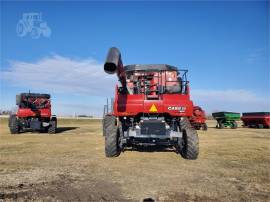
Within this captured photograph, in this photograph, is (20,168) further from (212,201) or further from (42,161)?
(212,201)

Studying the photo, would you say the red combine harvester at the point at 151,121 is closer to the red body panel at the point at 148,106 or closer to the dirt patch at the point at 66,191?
the red body panel at the point at 148,106

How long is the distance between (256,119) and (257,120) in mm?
169

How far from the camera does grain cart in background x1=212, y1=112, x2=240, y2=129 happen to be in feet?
99.1

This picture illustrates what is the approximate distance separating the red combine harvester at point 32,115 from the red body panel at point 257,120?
843 inches

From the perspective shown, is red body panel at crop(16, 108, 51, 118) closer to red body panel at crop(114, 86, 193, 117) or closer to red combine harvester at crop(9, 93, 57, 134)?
red combine harvester at crop(9, 93, 57, 134)

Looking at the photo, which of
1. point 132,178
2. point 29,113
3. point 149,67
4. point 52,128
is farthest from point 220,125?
point 132,178

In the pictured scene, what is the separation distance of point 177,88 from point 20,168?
5674 mm

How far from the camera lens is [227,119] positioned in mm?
30391

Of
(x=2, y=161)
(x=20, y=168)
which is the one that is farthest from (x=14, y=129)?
(x=20, y=168)

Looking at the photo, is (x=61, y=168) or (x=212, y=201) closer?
(x=212, y=201)

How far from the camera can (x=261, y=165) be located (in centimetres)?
852

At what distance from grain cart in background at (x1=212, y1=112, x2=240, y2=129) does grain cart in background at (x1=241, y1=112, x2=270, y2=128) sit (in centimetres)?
296

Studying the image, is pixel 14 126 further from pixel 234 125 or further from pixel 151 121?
pixel 234 125

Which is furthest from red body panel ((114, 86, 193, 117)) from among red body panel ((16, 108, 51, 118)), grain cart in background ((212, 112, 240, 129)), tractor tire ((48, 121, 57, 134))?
grain cart in background ((212, 112, 240, 129))
